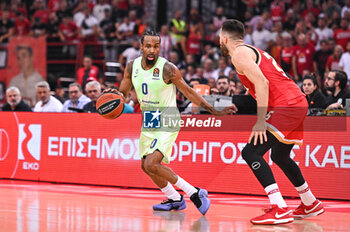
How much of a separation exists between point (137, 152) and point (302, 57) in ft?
22.4

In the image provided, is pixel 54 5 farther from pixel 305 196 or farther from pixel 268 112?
pixel 305 196

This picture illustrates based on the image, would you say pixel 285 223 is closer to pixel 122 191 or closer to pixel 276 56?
pixel 122 191

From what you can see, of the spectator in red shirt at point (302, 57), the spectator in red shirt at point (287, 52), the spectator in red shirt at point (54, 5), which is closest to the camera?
the spectator in red shirt at point (302, 57)

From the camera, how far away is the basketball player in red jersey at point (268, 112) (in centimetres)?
644

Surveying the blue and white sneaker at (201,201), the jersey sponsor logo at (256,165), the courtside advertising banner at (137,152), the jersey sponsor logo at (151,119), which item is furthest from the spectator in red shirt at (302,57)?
the jersey sponsor logo at (256,165)

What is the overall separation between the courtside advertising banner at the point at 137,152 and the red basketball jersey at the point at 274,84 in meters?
2.79

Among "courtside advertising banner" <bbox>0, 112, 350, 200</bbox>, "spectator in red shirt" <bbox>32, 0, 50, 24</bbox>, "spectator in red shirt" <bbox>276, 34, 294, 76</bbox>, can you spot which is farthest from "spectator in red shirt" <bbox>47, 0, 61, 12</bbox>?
"courtside advertising banner" <bbox>0, 112, 350, 200</bbox>

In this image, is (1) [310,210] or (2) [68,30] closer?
(1) [310,210]

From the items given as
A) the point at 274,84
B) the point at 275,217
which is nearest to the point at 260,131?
the point at 274,84

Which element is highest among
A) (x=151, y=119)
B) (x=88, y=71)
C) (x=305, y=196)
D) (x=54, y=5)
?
(x=54, y=5)

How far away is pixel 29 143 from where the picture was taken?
37.9 ft

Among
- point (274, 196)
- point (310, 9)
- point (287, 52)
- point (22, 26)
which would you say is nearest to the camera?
point (274, 196)

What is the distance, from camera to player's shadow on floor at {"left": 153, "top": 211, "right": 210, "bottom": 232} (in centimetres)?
616

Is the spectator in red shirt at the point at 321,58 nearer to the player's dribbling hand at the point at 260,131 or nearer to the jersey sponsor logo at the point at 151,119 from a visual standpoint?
the jersey sponsor logo at the point at 151,119
